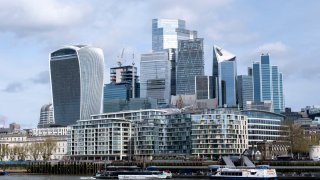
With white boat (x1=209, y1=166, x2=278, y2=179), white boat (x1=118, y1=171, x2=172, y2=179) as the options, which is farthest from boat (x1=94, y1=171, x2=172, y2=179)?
white boat (x1=209, y1=166, x2=278, y2=179)

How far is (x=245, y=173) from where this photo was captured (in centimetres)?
12962

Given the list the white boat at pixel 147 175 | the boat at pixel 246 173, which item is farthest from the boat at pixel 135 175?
the boat at pixel 246 173

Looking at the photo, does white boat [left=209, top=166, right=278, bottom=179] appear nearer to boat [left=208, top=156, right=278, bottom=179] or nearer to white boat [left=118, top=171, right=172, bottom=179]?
boat [left=208, top=156, right=278, bottom=179]

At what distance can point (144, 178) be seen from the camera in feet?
471

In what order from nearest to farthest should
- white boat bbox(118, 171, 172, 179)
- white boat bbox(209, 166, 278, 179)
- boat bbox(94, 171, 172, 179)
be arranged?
white boat bbox(209, 166, 278, 179) → white boat bbox(118, 171, 172, 179) → boat bbox(94, 171, 172, 179)

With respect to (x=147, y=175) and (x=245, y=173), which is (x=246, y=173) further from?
(x=147, y=175)

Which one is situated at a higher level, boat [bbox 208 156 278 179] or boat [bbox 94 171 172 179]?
boat [bbox 208 156 278 179]

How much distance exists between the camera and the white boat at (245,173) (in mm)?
126938

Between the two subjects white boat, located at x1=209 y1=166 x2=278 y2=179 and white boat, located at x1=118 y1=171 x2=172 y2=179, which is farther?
white boat, located at x1=118 y1=171 x2=172 y2=179

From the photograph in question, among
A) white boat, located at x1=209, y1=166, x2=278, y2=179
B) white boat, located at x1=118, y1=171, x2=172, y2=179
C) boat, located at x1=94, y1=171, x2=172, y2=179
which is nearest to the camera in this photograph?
white boat, located at x1=209, y1=166, x2=278, y2=179

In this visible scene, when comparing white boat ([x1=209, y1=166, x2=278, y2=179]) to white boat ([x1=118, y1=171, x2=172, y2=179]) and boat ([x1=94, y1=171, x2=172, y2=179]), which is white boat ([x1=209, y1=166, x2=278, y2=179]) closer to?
white boat ([x1=118, y1=171, x2=172, y2=179])

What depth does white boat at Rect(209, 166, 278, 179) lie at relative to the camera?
127 meters

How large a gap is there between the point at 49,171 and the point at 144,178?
2519 inches

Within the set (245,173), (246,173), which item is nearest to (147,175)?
(245,173)
